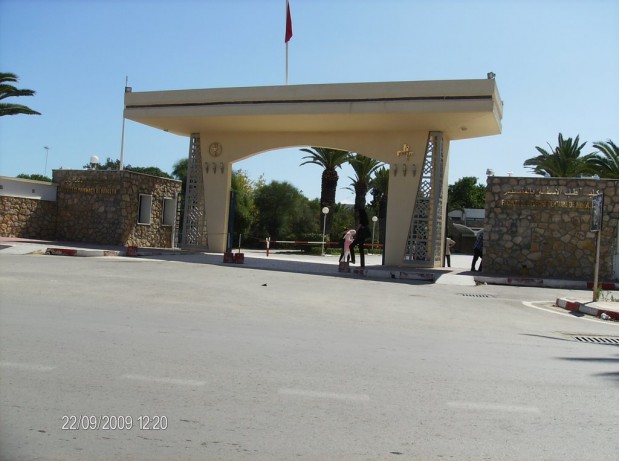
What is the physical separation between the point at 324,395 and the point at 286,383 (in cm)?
48

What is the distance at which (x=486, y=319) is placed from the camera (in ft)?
38.8

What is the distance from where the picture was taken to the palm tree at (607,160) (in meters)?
35.7

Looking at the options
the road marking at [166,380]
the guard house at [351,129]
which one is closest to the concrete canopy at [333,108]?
the guard house at [351,129]

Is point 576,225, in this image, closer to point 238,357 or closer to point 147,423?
point 238,357

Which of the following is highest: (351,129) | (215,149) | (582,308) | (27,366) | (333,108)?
(333,108)

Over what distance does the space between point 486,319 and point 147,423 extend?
8.52 m

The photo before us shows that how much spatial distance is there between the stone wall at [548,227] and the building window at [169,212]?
15.4 meters

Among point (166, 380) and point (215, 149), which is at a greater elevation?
point (215, 149)

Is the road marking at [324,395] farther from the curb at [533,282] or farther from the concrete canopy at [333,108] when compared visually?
the curb at [533,282]

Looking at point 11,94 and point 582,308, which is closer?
point 582,308

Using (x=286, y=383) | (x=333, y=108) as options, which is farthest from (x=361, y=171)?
(x=286, y=383)

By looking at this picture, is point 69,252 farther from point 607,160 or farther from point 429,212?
point 607,160

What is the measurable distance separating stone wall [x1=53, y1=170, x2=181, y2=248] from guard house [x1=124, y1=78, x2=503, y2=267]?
9.68 ft

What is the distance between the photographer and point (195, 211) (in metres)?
26.0
